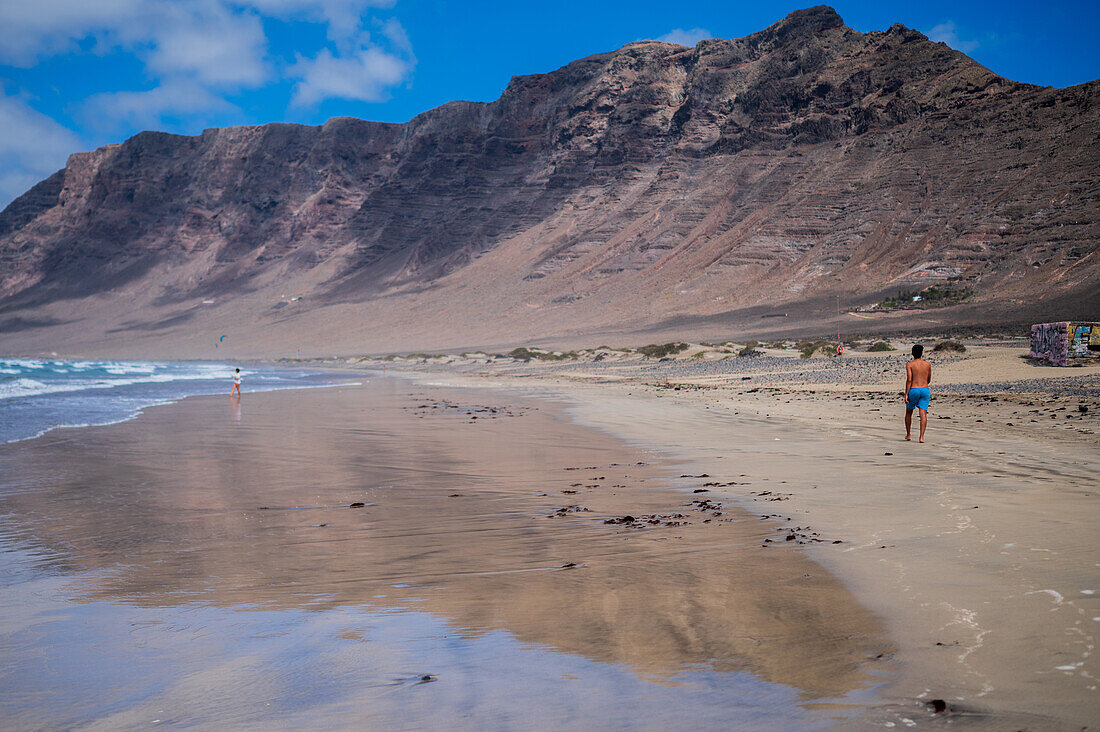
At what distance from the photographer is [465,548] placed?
22.0ft

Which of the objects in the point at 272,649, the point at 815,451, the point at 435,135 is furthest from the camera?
the point at 435,135

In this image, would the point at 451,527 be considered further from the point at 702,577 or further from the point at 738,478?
the point at 738,478

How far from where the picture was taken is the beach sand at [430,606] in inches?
145

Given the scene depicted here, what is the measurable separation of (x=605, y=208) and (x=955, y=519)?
105246 millimetres

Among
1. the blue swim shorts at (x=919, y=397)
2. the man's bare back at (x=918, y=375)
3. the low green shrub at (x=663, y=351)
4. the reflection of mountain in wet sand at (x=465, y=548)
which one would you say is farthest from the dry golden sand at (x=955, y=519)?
the low green shrub at (x=663, y=351)

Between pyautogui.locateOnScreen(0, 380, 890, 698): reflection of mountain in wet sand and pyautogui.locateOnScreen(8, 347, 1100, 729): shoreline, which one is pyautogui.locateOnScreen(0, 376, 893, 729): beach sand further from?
pyautogui.locateOnScreen(8, 347, 1100, 729): shoreline

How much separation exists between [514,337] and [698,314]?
21.6 metres

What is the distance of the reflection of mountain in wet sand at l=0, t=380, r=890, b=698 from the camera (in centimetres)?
448

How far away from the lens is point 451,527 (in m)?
7.53

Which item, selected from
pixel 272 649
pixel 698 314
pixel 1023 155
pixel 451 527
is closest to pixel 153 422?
pixel 451 527

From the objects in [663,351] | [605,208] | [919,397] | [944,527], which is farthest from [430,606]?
[605,208]

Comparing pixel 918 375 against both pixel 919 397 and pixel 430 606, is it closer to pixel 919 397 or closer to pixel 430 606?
pixel 919 397

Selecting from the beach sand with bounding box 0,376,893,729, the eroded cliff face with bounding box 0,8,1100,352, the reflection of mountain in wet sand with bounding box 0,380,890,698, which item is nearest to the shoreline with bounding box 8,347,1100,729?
the beach sand with bounding box 0,376,893,729

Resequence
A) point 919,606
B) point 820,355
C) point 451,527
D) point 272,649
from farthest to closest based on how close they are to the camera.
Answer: point 820,355
point 451,527
point 919,606
point 272,649
